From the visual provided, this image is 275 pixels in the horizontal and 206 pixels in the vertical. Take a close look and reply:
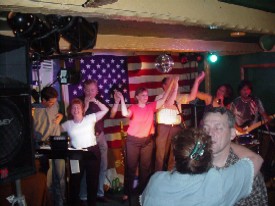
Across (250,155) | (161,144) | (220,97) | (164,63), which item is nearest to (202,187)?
(250,155)

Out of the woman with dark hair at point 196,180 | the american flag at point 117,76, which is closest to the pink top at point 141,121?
the american flag at point 117,76

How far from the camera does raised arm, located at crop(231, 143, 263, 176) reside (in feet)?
7.60

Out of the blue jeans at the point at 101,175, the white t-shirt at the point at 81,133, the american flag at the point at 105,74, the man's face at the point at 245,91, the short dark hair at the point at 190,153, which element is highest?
the american flag at the point at 105,74

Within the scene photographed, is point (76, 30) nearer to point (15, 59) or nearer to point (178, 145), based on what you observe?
point (15, 59)

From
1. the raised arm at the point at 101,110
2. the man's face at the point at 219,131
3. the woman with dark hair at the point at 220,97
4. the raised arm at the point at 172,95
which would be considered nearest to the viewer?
the man's face at the point at 219,131

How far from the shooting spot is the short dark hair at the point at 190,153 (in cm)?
212

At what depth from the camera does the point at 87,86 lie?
5707 mm

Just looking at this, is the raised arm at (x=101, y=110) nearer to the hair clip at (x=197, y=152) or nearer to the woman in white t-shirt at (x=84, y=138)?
the woman in white t-shirt at (x=84, y=138)

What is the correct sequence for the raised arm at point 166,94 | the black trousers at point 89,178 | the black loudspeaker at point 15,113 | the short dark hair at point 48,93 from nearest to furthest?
the black loudspeaker at point 15,113, the black trousers at point 89,178, the short dark hair at point 48,93, the raised arm at point 166,94

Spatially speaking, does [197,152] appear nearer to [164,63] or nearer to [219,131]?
[219,131]

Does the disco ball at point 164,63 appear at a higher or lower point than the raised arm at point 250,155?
higher

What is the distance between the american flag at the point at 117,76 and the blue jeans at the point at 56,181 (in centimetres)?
150

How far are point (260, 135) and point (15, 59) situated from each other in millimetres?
6244

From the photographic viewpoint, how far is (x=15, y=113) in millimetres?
2359
